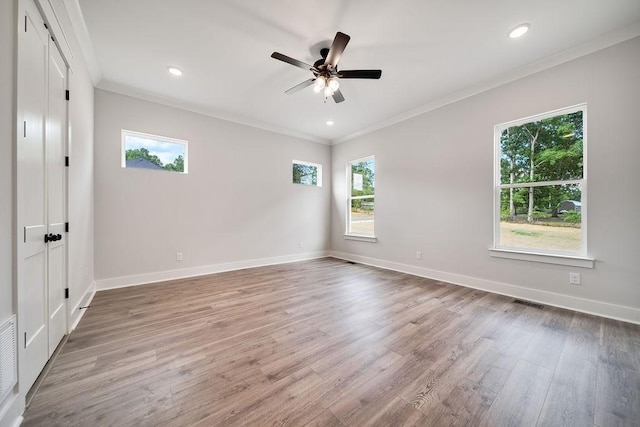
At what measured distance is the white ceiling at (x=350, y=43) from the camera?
2.12 metres

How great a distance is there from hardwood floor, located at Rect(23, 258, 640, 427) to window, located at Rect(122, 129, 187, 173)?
204 cm

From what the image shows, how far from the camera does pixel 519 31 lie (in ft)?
7.77

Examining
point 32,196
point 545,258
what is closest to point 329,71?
point 32,196

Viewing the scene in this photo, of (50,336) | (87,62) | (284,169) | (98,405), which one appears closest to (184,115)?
(87,62)

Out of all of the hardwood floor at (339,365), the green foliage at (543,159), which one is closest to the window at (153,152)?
the hardwood floor at (339,365)

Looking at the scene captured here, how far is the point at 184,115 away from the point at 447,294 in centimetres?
499

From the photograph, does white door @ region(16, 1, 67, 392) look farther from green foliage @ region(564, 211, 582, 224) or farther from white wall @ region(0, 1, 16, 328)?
green foliage @ region(564, 211, 582, 224)

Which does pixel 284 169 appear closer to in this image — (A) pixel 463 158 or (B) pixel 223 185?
(B) pixel 223 185

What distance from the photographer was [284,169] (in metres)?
5.23

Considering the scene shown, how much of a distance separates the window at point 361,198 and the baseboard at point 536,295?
1.08m

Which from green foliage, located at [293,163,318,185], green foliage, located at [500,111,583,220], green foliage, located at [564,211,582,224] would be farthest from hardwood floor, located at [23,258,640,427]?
green foliage, located at [293,163,318,185]

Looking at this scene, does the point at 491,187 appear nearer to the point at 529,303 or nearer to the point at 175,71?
the point at 529,303

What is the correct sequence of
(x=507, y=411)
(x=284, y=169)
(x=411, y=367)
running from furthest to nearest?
(x=284, y=169) < (x=411, y=367) < (x=507, y=411)

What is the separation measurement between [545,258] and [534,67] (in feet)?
7.73
